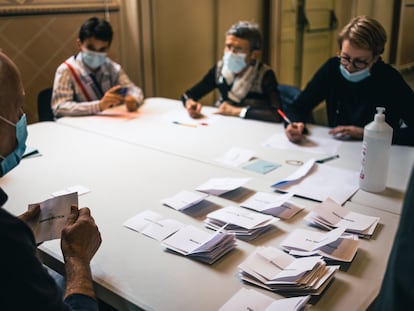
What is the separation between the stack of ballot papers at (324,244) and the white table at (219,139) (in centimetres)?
26

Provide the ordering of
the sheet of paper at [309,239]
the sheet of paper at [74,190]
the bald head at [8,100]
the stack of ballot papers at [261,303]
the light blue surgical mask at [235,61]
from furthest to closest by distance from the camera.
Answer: the light blue surgical mask at [235,61], the sheet of paper at [74,190], the sheet of paper at [309,239], the bald head at [8,100], the stack of ballot papers at [261,303]

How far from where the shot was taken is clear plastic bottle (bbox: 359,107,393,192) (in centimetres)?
133

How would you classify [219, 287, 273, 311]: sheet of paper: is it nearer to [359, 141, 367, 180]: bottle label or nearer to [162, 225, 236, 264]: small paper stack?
[162, 225, 236, 264]: small paper stack

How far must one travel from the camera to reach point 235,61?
2.43 metres

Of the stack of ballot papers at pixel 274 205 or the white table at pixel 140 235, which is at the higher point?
the stack of ballot papers at pixel 274 205

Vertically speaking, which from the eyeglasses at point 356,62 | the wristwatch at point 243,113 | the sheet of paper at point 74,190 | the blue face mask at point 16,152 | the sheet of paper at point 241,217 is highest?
the eyeglasses at point 356,62

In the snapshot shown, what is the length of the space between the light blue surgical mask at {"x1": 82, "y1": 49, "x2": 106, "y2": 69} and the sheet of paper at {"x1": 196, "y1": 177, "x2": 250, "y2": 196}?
135 centimetres

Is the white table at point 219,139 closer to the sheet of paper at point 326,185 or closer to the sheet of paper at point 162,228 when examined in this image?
the sheet of paper at point 326,185

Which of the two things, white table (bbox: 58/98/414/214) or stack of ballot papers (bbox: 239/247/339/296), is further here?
white table (bbox: 58/98/414/214)

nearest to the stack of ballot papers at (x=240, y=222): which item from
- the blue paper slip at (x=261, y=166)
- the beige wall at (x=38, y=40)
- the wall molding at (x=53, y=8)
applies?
the blue paper slip at (x=261, y=166)

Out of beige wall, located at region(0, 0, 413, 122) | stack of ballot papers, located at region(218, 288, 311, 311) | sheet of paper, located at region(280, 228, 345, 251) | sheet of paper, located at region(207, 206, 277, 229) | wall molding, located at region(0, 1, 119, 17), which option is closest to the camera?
stack of ballot papers, located at region(218, 288, 311, 311)

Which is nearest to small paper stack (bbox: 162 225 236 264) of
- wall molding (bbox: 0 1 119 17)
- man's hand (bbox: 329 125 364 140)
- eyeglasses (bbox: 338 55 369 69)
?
man's hand (bbox: 329 125 364 140)

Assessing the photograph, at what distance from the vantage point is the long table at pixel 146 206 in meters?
0.93

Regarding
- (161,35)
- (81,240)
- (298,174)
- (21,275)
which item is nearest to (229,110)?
(298,174)
